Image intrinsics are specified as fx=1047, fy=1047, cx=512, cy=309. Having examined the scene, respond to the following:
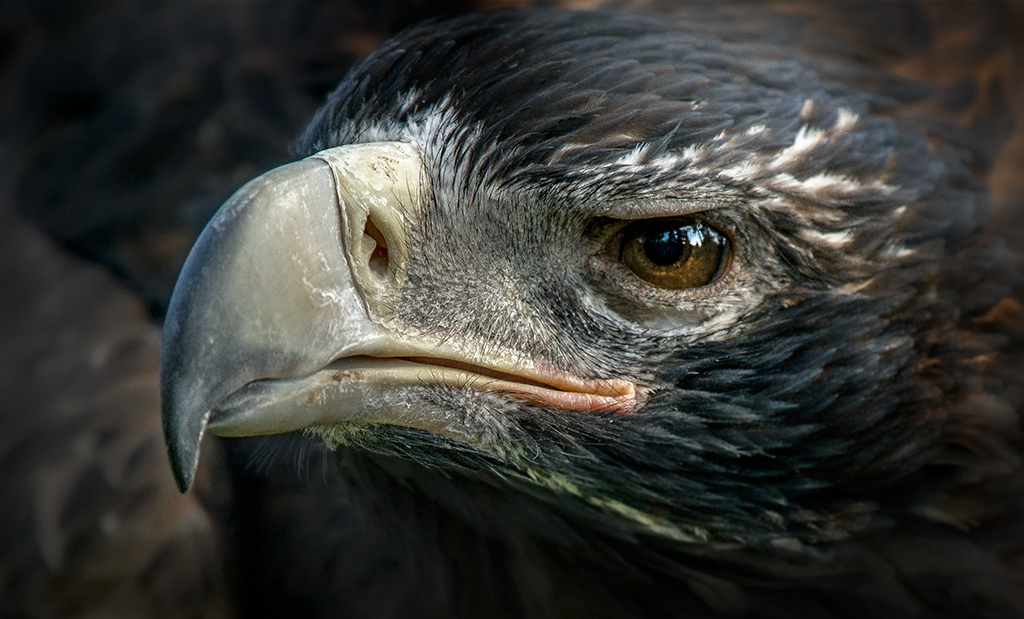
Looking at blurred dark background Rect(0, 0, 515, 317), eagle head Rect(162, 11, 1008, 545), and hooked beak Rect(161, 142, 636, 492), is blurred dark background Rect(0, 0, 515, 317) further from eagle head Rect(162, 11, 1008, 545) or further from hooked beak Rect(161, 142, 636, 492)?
hooked beak Rect(161, 142, 636, 492)

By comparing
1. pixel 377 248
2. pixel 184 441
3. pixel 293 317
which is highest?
pixel 377 248

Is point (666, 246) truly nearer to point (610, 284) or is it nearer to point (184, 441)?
point (610, 284)

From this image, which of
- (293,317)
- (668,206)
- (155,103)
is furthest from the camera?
(155,103)

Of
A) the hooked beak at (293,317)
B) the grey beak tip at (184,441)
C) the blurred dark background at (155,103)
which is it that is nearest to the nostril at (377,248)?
the hooked beak at (293,317)

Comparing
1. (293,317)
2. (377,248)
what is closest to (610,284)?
(377,248)

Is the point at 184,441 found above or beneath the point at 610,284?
beneath

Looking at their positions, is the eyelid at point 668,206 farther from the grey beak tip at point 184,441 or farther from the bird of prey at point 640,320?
the grey beak tip at point 184,441

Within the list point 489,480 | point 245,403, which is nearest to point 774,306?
point 489,480

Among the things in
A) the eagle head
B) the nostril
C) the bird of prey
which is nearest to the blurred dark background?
the bird of prey
